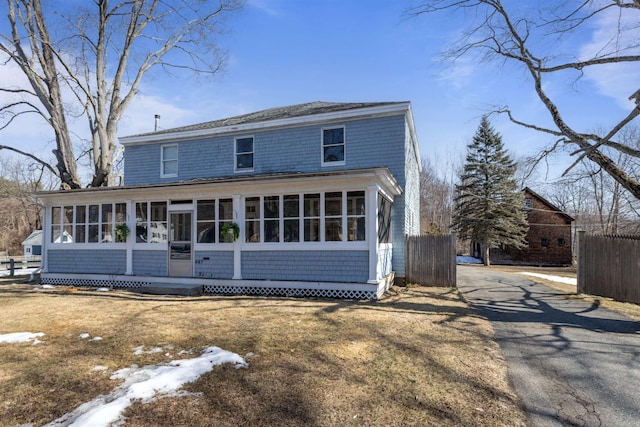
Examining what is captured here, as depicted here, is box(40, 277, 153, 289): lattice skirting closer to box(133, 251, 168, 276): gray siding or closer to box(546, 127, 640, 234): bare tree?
box(133, 251, 168, 276): gray siding

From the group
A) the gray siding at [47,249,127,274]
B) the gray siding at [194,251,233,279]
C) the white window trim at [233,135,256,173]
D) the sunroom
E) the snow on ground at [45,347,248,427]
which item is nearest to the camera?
the snow on ground at [45,347,248,427]

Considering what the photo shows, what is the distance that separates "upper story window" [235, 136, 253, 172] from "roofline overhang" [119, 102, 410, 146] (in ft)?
1.37

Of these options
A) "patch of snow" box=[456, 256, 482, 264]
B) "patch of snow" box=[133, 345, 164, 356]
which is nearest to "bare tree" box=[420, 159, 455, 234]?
"patch of snow" box=[456, 256, 482, 264]

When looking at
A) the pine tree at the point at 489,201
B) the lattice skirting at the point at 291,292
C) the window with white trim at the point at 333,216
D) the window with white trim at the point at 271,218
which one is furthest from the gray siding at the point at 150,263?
the pine tree at the point at 489,201

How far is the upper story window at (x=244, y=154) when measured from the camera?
13.5 m

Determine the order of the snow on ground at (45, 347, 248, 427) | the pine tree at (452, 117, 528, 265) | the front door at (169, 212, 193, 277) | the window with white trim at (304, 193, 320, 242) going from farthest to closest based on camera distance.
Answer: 1. the pine tree at (452, 117, 528, 265)
2. the front door at (169, 212, 193, 277)
3. the window with white trim at (304, 193, 320, 242)
4. the snow on ground at (45, 347, 248, 427)

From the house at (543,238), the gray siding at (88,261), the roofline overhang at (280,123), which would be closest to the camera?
the gray siding at (88,261)

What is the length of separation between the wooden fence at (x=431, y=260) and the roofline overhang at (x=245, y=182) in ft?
6.39

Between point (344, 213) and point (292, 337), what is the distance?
4.40 m

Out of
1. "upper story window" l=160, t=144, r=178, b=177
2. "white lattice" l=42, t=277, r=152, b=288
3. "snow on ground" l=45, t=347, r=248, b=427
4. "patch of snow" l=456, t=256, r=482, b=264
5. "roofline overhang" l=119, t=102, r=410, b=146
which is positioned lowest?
"patch of snow" l=456, t=256, r=482, b=264

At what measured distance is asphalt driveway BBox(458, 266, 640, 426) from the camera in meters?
3.38

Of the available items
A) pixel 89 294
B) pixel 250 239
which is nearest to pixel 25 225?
pixel 89 294

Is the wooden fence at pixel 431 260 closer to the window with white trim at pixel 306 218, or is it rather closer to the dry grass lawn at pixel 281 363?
the window with white trim at pixel 306 218

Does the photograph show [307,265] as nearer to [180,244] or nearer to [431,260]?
[180,244]
